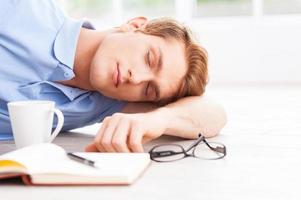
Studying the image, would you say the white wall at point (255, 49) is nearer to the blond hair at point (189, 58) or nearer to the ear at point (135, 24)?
the ear at point (135, 24)

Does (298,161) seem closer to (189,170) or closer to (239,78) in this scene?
(189,170)

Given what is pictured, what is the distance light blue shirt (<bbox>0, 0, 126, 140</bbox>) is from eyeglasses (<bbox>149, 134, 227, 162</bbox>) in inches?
15.6

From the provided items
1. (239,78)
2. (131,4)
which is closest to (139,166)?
(239,78)

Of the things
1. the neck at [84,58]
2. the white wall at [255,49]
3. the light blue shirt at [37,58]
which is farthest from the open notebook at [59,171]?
the white wall at [255,49]

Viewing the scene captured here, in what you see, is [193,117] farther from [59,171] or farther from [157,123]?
[59,171]

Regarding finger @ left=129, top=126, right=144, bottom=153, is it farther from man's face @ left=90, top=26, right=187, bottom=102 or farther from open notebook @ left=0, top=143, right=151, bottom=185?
man's face @ left=90, top=26, right=187, bottom=102

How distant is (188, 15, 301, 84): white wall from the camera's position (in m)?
4.24

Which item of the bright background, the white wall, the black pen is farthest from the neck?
the white wall

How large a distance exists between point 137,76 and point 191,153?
12.0 inches

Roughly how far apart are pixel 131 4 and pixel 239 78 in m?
1.20

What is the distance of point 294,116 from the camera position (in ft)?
6.88

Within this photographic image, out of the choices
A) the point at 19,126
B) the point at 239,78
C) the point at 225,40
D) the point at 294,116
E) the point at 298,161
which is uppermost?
the point at 19,126

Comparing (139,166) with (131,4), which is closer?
(139,166)

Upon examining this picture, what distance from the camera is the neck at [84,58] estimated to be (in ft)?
5.53
